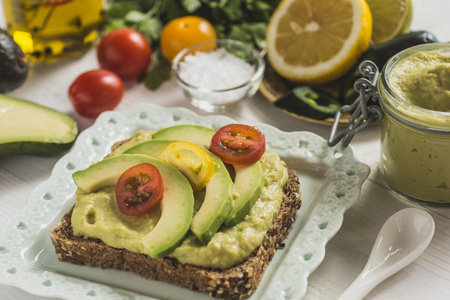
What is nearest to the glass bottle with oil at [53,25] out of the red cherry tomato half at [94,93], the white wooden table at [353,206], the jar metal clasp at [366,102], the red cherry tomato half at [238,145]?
the white wooden table at [353,206]

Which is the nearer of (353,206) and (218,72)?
(353,206)

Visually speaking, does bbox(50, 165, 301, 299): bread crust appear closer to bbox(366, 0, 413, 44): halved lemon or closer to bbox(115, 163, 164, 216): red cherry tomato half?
bbox(115, 163, 164, 216): red cherry tomato half

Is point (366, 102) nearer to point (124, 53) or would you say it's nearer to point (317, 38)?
point (317, 38)

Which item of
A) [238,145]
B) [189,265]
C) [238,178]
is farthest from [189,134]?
[189,265]

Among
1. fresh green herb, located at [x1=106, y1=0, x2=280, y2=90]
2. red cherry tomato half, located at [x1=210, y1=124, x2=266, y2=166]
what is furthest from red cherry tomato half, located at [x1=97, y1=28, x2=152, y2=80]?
red cherry tomato half, located at [x1=210, y1=124, x2=266, y2=166]

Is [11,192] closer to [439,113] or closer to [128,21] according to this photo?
[128,21]
